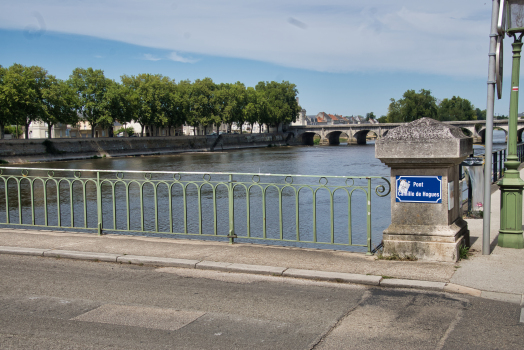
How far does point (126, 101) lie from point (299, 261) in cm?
6388

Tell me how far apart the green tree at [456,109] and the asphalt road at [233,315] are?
135 metres

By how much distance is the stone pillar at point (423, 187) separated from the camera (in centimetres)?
607

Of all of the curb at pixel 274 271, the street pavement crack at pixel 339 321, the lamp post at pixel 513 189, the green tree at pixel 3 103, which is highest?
the green tree at pixel 3 103

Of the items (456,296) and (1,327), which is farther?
(456,296)

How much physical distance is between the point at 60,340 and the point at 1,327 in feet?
2.28

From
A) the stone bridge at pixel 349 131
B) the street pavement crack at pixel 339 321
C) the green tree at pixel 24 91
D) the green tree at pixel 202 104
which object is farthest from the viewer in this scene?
the stone bridge at pixel 349 131

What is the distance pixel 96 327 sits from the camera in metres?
4.36

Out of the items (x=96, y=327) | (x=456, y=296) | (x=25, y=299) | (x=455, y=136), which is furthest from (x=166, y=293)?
(x=455, y=136)

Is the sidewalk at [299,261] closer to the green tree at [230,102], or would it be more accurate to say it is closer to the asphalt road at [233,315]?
the asphalt road at [233,315]

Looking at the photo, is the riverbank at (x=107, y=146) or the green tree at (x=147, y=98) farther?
the green tree at (x=147, y=98)

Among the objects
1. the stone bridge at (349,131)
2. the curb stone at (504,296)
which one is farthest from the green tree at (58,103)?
the stone bridge at (349,131)

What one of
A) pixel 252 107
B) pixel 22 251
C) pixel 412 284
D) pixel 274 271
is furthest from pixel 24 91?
pixel 412 284

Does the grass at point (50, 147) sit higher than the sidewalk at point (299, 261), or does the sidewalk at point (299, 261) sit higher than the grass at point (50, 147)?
the grass at point (50, 147)

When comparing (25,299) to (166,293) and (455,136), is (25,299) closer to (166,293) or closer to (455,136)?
(166,293)
